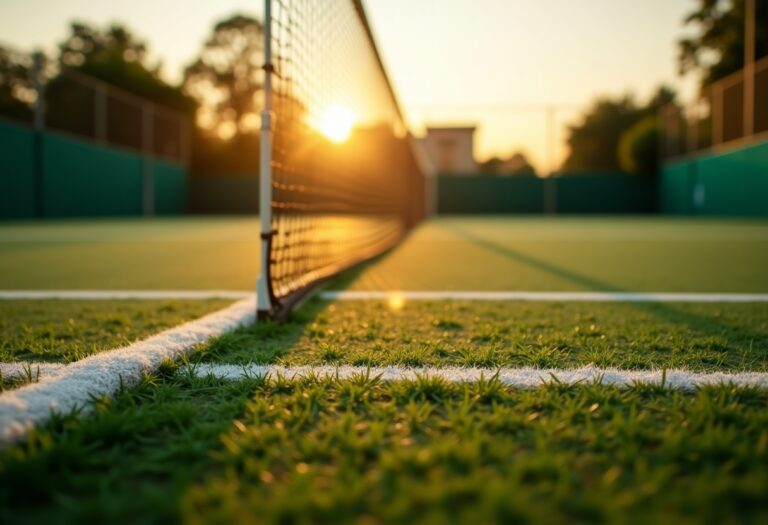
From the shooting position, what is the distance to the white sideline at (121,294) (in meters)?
2.77

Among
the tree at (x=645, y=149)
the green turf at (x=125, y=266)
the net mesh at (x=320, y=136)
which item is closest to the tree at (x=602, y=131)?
the tree at (x=645, y=149)

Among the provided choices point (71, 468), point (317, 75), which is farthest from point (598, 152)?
point (71, 468)

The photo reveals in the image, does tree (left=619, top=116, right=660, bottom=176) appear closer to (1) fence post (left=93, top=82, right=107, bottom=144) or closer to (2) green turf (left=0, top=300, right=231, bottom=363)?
(1) fence post (left=93, top=82, right=107, bottom=144)

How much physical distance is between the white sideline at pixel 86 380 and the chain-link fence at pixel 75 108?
52.2 ft

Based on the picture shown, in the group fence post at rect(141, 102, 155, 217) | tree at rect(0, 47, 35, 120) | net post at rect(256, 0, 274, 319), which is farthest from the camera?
fence post at rect(141, 102, 155, 217)

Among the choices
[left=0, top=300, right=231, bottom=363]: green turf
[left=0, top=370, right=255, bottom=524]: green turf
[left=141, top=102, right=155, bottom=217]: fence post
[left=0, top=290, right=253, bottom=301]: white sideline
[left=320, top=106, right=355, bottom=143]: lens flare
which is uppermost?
[left=141, top=102, right=155, bottom=217]: fence post

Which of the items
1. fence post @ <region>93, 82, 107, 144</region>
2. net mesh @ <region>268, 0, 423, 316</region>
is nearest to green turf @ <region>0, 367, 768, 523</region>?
net mesh @ <region>268, 0, 423, 316</region>

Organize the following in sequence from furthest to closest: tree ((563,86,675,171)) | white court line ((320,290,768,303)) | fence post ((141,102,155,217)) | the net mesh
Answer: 1. tree ((563,86,675,171))
2. fence post ((141,102,155,217))
3. white court line ((320,290,768,303))
4. the net mesh

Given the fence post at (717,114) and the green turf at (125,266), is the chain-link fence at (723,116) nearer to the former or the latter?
the fence post at (717,114)

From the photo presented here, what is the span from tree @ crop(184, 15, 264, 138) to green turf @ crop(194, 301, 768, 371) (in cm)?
3268

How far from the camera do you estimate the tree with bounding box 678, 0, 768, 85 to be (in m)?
24.4

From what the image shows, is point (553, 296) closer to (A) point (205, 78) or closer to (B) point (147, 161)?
(B) point (147, 161)

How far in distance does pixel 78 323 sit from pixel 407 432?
1588 millimetres

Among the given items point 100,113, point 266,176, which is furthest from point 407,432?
point 100,113
